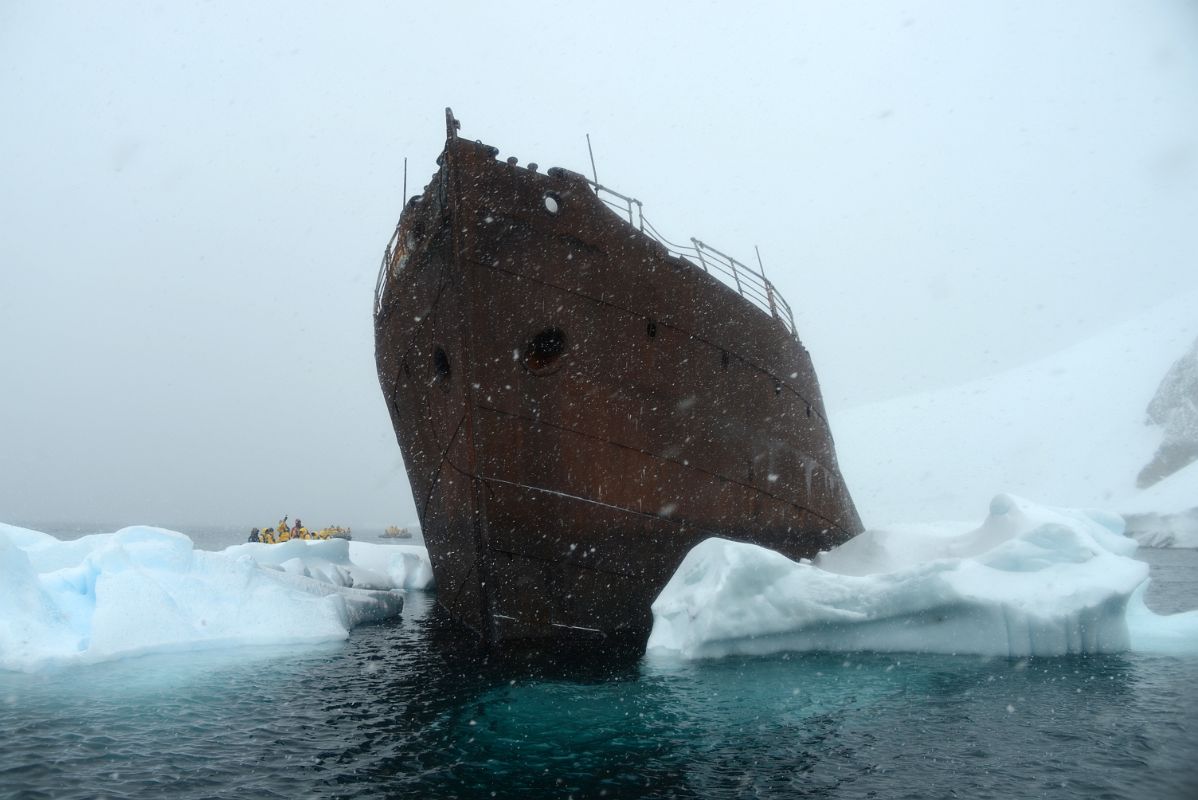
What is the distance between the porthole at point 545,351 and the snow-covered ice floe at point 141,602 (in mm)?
5509

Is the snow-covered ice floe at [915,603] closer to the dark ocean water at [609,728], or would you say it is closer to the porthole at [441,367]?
the dark ocean water at [609,728]

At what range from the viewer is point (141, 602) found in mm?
8273

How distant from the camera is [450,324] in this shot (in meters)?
7.29

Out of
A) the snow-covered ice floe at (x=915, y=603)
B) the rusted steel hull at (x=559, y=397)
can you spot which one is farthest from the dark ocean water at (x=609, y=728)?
the rusted steel hull at (x=559, y=397)

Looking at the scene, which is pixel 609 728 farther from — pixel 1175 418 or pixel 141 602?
pixel 1175 418

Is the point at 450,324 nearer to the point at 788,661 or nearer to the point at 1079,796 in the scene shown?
the point at 788,661

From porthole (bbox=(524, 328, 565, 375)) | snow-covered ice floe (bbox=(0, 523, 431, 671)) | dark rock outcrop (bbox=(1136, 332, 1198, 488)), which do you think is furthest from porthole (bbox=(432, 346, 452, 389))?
dark rock outcrop (bbox=(1136, 332, 1198, 488))

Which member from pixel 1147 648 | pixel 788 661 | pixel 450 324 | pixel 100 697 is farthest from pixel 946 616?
pixel 100 697

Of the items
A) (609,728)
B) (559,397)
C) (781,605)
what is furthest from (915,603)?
(559,397)

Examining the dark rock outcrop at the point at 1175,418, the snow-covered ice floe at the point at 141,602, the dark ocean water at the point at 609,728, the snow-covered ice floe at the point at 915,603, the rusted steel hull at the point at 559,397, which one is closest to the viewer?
the dark ocean water at the point at 609,728

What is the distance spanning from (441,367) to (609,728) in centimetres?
439

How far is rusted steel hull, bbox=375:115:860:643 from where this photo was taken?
7176mm

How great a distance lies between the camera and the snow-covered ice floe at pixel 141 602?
7688 mm

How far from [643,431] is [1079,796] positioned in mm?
5031
